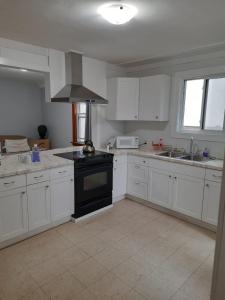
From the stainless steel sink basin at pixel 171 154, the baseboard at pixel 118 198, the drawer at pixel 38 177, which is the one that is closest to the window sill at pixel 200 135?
the stainless steel sink basin at pixel 171 154

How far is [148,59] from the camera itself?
10.8 ft

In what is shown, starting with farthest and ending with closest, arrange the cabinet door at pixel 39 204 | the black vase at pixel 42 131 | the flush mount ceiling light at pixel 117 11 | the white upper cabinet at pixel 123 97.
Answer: the black vase at pixel 42 131 → the white upper cabinet at pixel 123 97 → the cabinet door at pixel 39 204 → the flush mount ceiling light at pixel 117 11

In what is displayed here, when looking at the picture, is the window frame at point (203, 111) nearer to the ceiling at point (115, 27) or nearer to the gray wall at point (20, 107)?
the ceiling at point (115, 27)

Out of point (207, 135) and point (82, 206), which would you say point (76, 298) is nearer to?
point (82, 206)

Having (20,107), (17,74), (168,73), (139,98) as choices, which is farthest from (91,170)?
(20,107)

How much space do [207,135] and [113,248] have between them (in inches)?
82.5

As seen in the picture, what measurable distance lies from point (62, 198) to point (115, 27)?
2118 mm

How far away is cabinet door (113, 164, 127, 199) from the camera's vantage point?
11.2 feet

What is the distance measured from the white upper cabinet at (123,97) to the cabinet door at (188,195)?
4.59 feet

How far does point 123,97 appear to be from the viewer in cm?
353

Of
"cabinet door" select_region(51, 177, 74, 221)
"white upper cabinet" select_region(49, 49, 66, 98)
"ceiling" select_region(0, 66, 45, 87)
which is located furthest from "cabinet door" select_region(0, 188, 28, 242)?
"ceiling" select_region(0, 66, 45, 87)

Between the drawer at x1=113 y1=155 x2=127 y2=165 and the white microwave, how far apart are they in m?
0.30

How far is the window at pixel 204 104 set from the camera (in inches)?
119

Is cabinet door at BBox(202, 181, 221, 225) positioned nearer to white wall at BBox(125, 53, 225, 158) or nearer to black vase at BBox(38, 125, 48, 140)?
white wall at BBox(125, 53, 225, 158)
